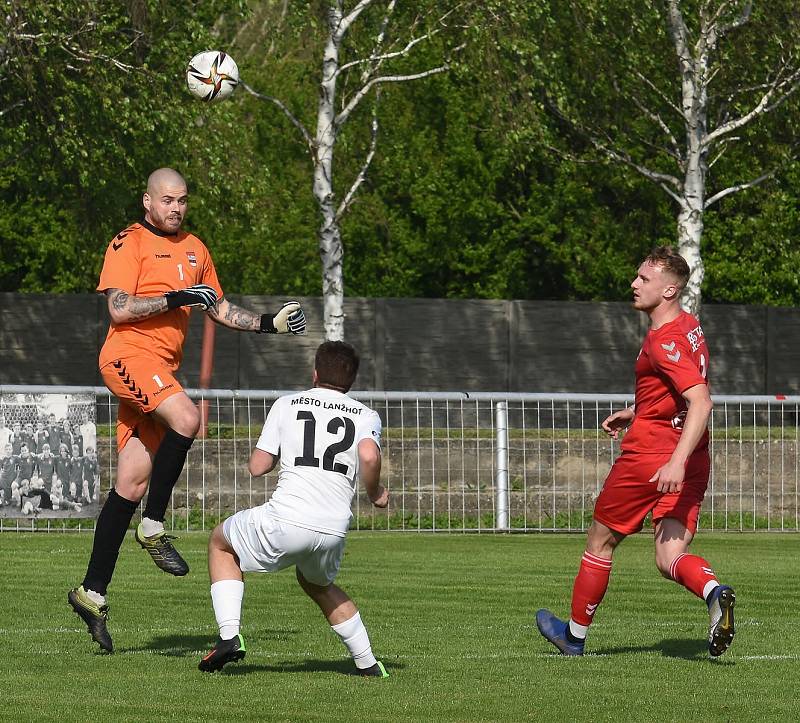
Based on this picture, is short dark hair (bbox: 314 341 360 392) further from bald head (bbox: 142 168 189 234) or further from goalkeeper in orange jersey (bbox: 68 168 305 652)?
bald head (bbox: 142 168 189 234)

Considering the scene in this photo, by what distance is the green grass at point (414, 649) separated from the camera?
648 cm

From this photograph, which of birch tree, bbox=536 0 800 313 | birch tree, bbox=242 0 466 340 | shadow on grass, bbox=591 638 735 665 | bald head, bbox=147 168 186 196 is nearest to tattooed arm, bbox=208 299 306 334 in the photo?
bald head, bbox=147 168 186 196

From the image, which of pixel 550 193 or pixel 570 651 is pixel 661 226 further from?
pixel 570 651

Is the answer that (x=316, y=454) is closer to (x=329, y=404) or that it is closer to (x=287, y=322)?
(x=329, y=404)

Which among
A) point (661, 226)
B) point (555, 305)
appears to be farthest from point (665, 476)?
point (661, 226)

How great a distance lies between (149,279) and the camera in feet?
27.1

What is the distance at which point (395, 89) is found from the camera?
37219 mm

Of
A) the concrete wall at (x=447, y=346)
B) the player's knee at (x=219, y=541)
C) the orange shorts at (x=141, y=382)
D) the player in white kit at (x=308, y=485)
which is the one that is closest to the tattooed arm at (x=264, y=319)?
the orange shorts at (x=141, y=382)

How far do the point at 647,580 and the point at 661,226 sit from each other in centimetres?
2317

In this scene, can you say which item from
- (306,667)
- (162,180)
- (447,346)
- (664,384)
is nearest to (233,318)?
(162,180)

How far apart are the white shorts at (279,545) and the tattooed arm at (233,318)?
5.44 ft

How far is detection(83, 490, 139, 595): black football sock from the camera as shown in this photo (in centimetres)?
809

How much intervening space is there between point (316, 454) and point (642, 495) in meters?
1.82

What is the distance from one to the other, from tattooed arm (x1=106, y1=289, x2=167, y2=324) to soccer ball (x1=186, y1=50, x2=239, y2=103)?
16.7 ft
